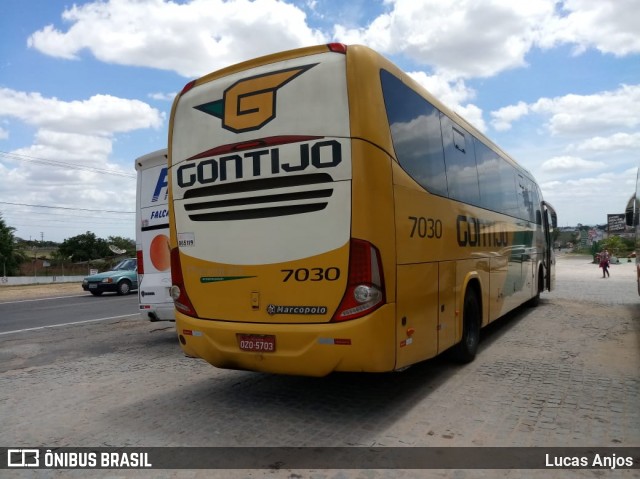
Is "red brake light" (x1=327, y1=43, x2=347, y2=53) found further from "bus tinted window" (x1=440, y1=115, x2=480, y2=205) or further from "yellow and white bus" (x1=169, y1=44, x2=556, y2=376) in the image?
"bus tinted window" (x1=440, y1=115, x2=480, y2=205)

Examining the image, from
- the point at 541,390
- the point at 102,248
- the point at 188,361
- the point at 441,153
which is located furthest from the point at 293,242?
the point at 102,248

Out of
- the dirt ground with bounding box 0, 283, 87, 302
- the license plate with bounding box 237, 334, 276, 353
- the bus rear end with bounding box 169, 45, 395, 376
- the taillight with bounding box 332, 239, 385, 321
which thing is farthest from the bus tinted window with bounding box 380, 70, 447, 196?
the dirt ground with bounding box 0, 283, 87, 302

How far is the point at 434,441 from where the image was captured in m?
4.26

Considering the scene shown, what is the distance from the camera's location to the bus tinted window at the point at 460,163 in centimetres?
629

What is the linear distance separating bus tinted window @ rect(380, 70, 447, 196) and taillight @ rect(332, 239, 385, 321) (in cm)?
106

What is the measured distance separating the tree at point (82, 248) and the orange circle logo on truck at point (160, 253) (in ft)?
235

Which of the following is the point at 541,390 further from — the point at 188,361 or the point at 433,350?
the point at 188,361

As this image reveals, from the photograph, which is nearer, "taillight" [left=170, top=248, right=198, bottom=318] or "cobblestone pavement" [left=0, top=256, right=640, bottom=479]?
"cobblestone pavement" [left=0, top=256, right=640, bottom=479]

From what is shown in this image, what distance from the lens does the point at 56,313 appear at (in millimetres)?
15391

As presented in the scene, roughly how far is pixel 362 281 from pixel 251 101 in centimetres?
214

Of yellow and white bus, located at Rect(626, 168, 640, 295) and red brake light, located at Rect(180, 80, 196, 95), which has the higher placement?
red brake light, located at Rect(180, 80, 196, 95)

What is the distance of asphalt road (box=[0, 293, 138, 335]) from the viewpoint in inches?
508

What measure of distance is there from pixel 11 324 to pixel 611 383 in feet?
44.3

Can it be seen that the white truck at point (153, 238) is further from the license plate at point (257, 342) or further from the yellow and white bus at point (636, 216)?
the yellow and white bus at point (636, 216)
